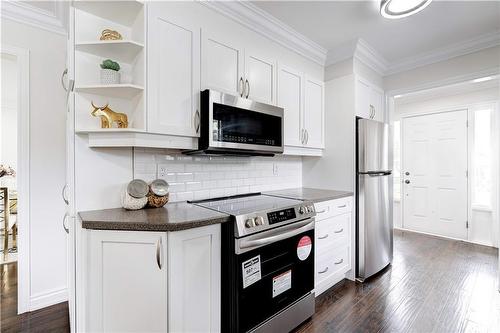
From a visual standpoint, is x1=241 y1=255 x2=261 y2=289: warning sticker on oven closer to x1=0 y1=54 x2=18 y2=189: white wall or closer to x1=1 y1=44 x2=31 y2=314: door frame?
x1=1 y1=44 x2=31 y2=314: door frame

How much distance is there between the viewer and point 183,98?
5.69 ft

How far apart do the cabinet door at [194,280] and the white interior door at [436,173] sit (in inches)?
168

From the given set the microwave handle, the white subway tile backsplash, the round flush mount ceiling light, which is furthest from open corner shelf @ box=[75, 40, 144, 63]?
the round flush mount ceiling light

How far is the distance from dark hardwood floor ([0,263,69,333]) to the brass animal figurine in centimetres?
157

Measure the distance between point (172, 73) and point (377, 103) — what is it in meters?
2.54

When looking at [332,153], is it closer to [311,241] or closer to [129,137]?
[311,241]

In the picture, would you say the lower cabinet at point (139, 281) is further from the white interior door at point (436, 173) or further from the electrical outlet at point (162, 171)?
the white interior door at point (436, 173)

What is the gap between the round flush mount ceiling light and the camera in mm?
1722

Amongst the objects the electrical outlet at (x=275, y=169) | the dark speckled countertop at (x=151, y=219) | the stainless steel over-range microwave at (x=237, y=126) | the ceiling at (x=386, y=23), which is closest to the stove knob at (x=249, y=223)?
the dark speckled countertop at (x=151, y=219)

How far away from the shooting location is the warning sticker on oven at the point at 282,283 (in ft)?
5.62

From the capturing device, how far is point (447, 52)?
2.73 meters

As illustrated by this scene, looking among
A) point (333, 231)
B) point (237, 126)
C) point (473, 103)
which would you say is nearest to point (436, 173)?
point (473, 103)

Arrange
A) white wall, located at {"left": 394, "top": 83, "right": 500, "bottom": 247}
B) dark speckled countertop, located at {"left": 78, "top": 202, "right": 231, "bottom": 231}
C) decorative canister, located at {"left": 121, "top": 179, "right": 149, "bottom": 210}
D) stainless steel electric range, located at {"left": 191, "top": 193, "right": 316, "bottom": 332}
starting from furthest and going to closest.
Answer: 1. white wall, located at {"left": 394, "top": 83, "right": 500, "bottom": 247}
2. decorative canister, located at {"left": 121, "top": 179, "right": 149, "bottom": 210}
3. stainless steel electric range, located at {"left": 191, "top": 193, "right": 316, "bottom": 332}
4. dark speckled countertop, located at {"left": 78, "top": 202, "right": 231, "bottom": 231}

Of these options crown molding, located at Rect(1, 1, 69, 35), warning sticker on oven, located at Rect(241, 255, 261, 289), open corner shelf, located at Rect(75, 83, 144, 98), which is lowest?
warning sticker on oven, located at Rect(241, 255, 261, 289)
